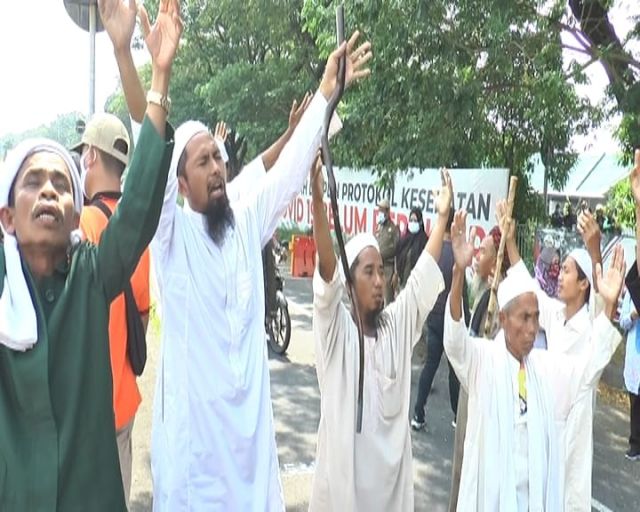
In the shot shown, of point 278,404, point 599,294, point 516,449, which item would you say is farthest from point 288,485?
point 599,294

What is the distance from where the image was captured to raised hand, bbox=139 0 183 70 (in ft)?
5.88

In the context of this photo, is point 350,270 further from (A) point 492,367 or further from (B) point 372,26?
(B) point 372,26

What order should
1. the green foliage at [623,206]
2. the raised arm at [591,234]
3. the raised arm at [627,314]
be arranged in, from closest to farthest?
the raised arm at [591,234] → the raised arm at [627,314] → the green foliage at [623,206]

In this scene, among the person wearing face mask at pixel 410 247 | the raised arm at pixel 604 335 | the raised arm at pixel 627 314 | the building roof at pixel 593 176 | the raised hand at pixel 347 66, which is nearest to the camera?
the raised hand at pixel 347 66

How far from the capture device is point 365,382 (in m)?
2.68

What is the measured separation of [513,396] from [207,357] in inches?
50.2

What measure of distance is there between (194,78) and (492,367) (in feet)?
62.1

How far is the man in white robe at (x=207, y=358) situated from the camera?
6.95ft

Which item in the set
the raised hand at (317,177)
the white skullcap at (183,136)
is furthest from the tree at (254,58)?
the white skullcap at (183,136)

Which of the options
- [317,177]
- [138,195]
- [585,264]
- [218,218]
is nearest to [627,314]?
[585,264]

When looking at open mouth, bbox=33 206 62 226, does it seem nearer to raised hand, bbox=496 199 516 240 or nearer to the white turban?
the white turban

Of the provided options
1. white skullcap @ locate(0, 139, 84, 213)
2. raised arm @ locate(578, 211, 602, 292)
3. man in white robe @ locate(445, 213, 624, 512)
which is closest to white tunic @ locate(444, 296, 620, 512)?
man in white robe @ locate(445, 213, 624, 512)

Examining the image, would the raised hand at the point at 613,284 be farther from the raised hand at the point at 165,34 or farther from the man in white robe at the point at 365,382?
the raised hand at the point at 165,34

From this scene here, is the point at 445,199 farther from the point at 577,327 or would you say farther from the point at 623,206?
the point at 623,206
